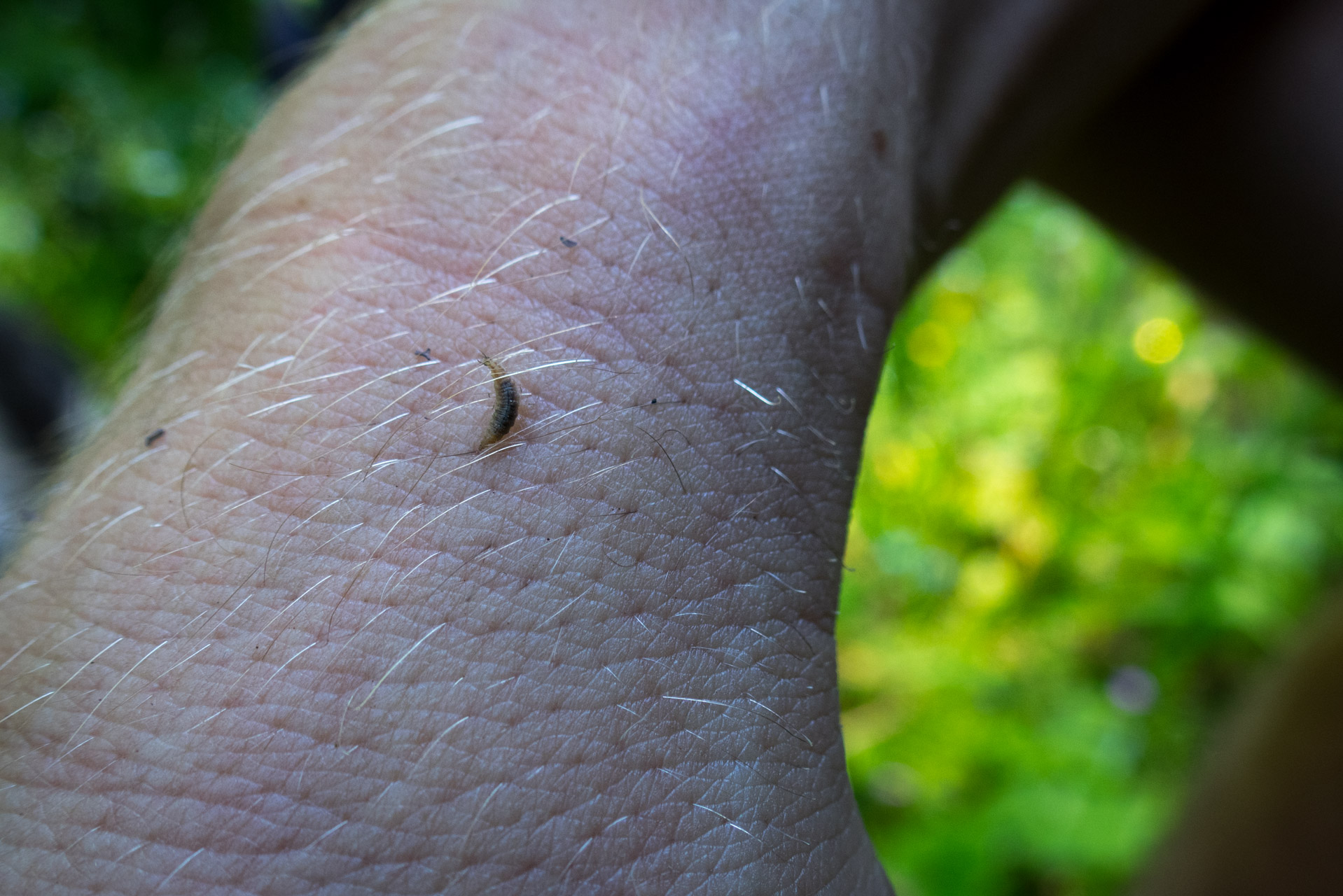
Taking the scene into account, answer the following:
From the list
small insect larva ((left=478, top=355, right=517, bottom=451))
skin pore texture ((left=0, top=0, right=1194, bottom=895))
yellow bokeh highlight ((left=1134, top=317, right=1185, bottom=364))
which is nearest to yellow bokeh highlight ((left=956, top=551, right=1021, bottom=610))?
yellow bokeh highlight ((left=1134, top=317, right=1185, bottom=364))

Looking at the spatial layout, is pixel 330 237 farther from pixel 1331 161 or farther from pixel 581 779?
pixel 1331 161

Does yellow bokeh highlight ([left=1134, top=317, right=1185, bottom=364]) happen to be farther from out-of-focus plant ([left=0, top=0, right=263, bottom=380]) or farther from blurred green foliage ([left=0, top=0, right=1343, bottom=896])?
out-of-focus plant ([left=0, top=0, right=263, bottom=380])

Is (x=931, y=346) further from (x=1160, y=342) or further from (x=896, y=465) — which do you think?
(x=1160, y=342)

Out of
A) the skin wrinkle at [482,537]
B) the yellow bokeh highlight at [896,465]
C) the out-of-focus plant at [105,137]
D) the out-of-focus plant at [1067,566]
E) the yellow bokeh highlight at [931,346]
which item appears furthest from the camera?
the yellow bokeh highlight at [931,346]

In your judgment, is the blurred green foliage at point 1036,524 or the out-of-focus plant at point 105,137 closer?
the blurred green foliage at point 1036,524

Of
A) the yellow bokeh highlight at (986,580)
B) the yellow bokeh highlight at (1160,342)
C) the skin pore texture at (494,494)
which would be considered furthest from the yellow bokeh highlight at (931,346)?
the skin pore texture at (494,494)

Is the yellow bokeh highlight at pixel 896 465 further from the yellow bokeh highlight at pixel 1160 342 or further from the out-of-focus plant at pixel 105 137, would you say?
the out-of-focus plant at pixel 105 137

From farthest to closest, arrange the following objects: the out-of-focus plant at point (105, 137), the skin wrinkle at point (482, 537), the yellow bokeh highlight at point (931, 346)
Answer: the yellow bokeh highlight at point (931, 346) < the out-of-focus plant at point (105, 137) < the skin wrinkle at point (482, 537)
